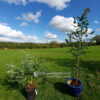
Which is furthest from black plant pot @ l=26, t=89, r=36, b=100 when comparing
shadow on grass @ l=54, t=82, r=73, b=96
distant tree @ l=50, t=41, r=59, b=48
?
distant tree @ l=50, t=41, r=59, b=48

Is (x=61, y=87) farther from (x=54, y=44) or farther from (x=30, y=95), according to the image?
(x=54, y=44)

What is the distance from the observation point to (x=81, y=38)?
2.25 m

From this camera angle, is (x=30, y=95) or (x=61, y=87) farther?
(x=61, y=87)

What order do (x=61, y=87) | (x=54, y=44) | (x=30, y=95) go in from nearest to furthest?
(x=30, y=95), (x=61, y=87), (x=54, y=44)

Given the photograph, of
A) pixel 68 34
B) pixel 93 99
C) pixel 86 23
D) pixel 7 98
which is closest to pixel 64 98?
pixel 93 99

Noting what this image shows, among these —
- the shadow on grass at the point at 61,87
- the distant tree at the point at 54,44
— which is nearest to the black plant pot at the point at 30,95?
the shadow on grass at the point at 61,87

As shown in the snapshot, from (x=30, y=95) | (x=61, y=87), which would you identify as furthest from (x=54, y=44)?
(x=30, y=95)

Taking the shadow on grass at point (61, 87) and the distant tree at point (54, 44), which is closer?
the shadow on grass at point (61, 87)

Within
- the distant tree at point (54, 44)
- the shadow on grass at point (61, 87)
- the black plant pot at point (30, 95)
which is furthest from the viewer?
the distant tree at point (54, 44)

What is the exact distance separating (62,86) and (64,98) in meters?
0.68

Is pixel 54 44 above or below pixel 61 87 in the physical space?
above

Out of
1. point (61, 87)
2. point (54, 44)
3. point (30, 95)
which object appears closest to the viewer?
point (30, 95)

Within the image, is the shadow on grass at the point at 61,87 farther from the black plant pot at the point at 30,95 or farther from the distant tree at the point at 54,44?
the distant tree at the point at 54,44

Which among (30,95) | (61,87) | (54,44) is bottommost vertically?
(61,87)
